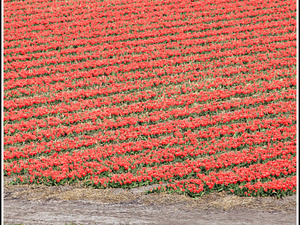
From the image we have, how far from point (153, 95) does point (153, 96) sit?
3cm

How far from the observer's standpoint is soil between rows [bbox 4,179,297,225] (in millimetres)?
6227

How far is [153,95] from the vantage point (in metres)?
11.1

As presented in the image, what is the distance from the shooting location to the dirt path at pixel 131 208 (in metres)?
6.23

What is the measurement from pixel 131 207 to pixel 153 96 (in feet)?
16.1

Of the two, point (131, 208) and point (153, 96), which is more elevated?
point (153, 96)

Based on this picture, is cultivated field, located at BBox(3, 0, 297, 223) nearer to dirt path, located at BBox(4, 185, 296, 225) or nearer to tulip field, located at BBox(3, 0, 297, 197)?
tulip field, located at BBox(3, 0, 297, 197)

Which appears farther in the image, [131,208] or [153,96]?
[153,96]

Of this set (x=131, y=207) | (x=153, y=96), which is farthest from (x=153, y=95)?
(x=131, y=207)

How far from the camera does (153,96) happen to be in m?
11.1

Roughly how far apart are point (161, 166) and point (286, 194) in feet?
8.26

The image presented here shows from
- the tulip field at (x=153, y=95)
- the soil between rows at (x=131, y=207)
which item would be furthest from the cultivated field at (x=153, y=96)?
the soil between rows at (x=131, y=207)

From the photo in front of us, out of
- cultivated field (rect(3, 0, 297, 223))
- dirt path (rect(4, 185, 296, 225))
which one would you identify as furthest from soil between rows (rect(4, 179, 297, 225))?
cultivated field (rect(3, 0, 297, 223))

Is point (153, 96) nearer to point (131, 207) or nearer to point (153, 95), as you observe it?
point (153, 95)

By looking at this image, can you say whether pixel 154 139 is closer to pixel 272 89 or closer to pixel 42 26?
pixel 272 89
